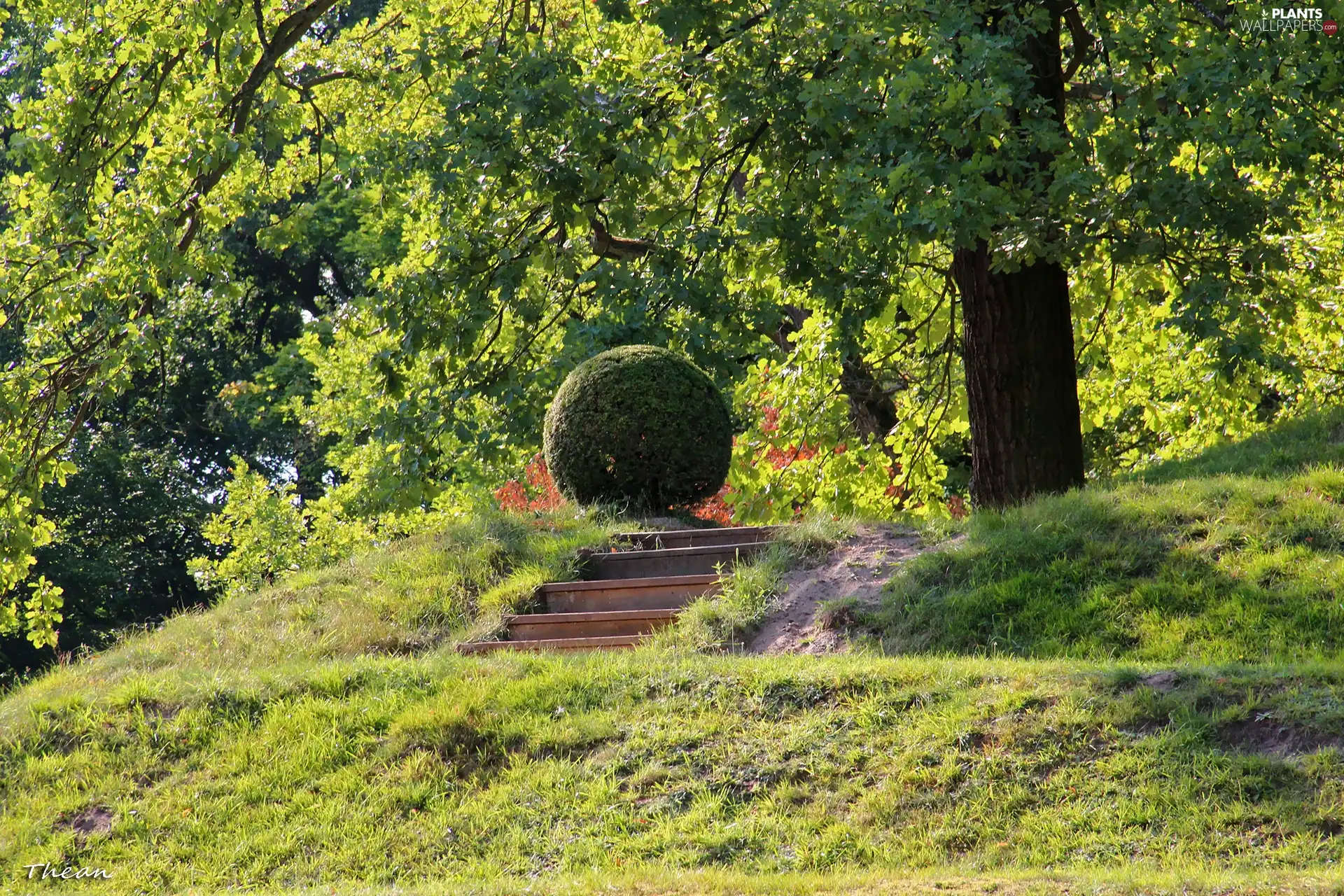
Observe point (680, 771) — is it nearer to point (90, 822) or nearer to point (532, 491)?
point (90, 822)

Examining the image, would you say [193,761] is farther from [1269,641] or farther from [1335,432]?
[1335,432]

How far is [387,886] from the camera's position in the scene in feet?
18.9

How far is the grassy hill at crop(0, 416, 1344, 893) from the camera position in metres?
5.55

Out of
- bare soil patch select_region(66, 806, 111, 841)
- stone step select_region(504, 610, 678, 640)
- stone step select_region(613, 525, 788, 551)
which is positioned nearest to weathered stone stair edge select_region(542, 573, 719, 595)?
stone step select_region(504, 610, 678, 640)

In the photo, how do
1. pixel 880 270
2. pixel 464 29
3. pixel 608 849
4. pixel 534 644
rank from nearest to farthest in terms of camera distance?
pixel 608 849, pixel 534 644, pixel 880 270, pixel 464 29

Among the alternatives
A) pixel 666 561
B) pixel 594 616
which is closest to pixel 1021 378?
pixel 666 561

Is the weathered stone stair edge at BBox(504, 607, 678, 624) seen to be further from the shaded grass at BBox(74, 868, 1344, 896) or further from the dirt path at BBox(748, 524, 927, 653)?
the shaded grass at BBox(74, 868, 1344, 896)

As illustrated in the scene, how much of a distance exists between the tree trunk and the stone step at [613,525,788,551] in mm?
1679

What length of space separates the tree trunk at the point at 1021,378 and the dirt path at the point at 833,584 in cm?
86

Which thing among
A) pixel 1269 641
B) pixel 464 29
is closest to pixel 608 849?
pixel 1269 641

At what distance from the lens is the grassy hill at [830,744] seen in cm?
555

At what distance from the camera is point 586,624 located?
9289 millimetres

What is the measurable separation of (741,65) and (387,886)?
590 centimetres

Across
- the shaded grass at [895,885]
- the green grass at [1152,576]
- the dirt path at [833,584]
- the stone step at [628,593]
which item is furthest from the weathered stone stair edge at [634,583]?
the shaded grass at [895,885]
